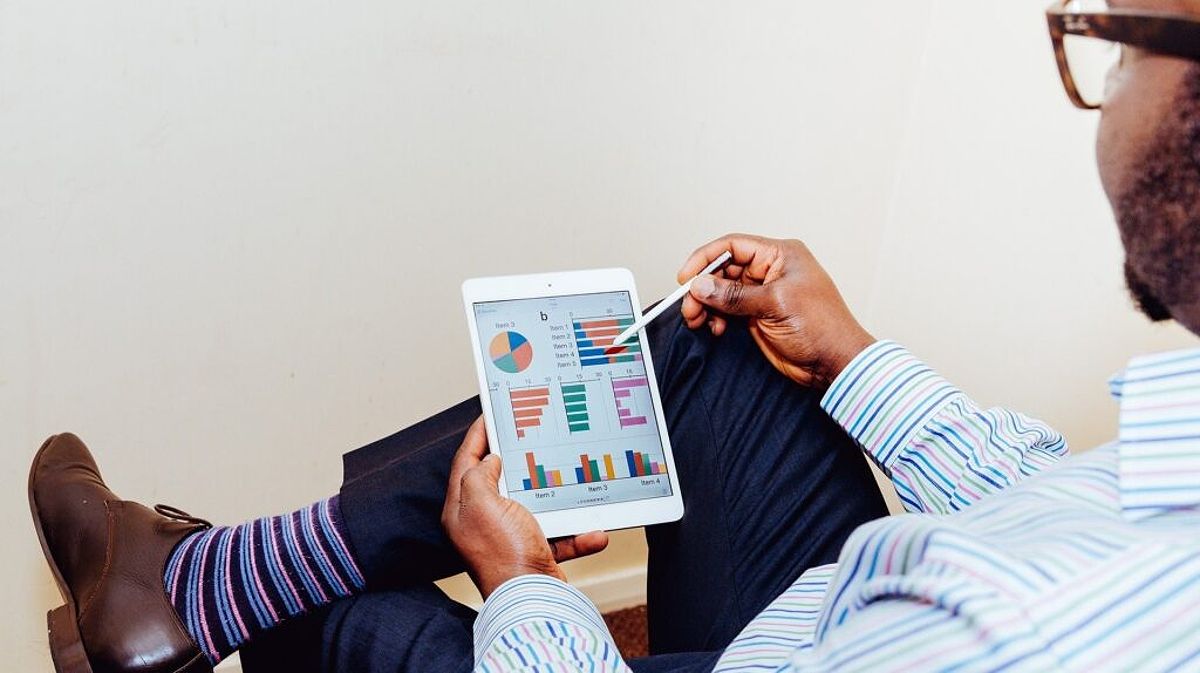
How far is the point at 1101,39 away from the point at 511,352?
505 mm

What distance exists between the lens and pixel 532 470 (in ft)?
2.89

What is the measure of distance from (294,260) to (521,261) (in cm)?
24

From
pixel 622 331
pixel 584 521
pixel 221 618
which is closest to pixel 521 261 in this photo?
pixel 622 331

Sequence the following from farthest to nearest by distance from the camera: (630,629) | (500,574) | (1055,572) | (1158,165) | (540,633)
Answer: (630,629), (500,574), (540,633), (1158,165), (1055,572)

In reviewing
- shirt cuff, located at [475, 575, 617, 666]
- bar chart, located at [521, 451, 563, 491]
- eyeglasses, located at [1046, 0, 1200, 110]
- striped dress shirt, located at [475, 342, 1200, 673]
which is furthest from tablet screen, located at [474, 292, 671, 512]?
eyeglasses, located at [1046, 0, 1200, 110]

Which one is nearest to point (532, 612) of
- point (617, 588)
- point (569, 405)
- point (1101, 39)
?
point (569, 405)

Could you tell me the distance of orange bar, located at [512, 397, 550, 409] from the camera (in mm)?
893

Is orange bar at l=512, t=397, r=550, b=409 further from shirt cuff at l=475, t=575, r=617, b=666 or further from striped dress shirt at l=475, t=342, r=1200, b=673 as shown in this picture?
striped dress shirt at l=475, t=342, r=1200, b=673

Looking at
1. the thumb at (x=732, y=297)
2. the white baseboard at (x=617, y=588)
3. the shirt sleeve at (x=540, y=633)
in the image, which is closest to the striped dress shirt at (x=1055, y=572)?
the shirt sleeve at (x=540, y=633)

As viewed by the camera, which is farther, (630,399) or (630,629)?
(630,629)

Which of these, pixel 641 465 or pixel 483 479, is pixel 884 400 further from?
pixel 483 479

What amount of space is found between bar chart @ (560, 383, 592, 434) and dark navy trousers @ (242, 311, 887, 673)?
0.23 feet

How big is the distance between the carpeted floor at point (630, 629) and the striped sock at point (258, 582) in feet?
2.00

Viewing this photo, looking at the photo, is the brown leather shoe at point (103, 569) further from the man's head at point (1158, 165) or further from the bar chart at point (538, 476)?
the man's head at point (1158, 165)
